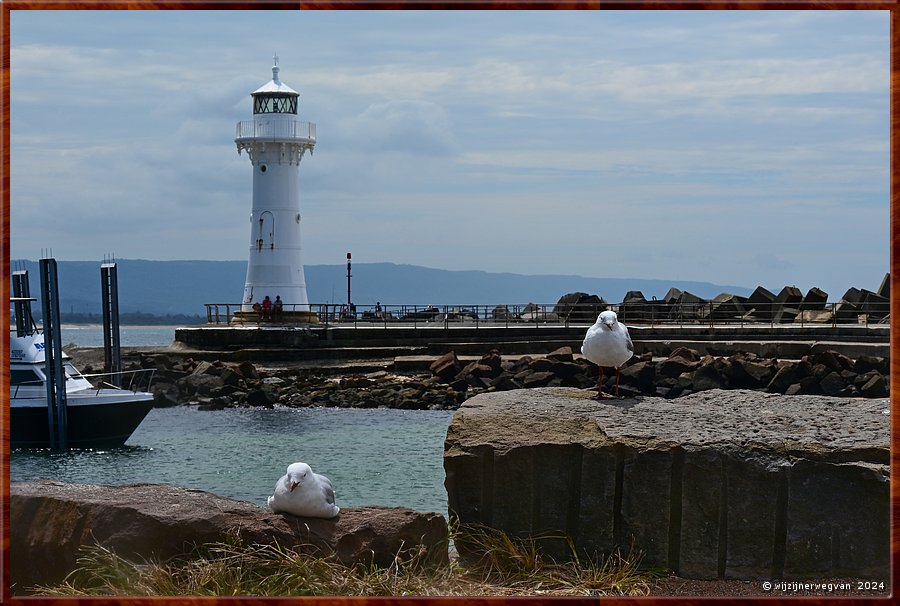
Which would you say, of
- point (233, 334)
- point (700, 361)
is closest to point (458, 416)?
point (700, 361)

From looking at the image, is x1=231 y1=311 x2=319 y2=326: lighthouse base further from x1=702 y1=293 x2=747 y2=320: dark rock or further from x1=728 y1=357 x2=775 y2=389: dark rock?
x1=728 y1=357 x2=775 y2=389: dark rock

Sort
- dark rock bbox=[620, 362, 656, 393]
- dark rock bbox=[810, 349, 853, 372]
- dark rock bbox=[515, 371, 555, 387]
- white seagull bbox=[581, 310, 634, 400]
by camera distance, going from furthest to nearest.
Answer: dark rock bbox=[515, 371, 555, 387], dark rock bbox=[810, 349, 853, 372], dark rock bbox=[620, 362, 656, 393], white seagull bbox=[581, 310, 634, 400]

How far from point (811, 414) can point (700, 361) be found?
20.4 m

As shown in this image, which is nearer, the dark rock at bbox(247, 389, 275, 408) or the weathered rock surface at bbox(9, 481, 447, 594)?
the weathered rock surface at bbox(9, 481, 447, 594)

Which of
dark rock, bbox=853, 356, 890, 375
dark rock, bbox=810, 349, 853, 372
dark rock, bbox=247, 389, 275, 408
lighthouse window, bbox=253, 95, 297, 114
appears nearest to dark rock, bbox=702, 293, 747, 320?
dark rock, bbox=853, 356, 890, 375

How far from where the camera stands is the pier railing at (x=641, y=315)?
116ft

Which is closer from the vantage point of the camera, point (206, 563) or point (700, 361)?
point (206, 563)

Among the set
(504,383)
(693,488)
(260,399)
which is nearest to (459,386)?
(504,383)

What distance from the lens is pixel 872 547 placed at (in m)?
6.63

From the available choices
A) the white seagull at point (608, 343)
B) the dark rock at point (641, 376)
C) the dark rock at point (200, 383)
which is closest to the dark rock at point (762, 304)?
the dark rock at point (641, 376)

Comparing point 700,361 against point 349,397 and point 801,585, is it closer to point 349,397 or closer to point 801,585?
point 349,397

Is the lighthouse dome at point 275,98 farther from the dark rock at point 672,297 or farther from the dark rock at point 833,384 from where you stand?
the dark rock at point 833,384

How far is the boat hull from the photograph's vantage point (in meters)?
23.0

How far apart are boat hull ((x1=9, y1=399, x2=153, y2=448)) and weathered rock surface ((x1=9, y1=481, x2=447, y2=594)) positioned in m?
17.1
